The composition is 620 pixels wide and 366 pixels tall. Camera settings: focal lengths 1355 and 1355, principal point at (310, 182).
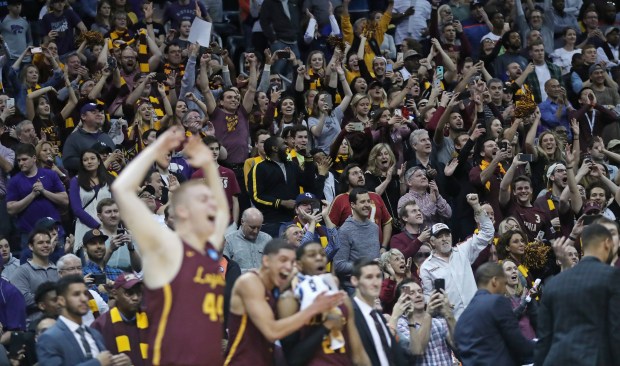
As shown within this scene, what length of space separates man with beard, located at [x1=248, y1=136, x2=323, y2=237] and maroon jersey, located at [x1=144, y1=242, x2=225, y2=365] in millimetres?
6711

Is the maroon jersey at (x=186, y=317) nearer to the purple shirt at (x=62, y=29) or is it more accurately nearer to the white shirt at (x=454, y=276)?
the white shirt at (x=454, y=276)

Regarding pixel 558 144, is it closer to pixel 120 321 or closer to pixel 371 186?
pixel 371 186

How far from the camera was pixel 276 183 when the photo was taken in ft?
48.8

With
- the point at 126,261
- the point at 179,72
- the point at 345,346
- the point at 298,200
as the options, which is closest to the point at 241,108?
the point at 179,72

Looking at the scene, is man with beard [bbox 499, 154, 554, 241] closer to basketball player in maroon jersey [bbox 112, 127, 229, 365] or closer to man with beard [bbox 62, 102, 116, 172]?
man with beard [bbox 62, 102, 116, 172]

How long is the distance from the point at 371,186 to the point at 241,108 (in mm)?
2271

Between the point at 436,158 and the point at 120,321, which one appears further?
the point at 436,158

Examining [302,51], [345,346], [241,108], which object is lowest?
[302,51]

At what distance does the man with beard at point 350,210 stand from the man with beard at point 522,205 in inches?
62.1

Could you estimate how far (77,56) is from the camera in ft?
57.9

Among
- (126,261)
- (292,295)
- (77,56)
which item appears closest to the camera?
(292,295)

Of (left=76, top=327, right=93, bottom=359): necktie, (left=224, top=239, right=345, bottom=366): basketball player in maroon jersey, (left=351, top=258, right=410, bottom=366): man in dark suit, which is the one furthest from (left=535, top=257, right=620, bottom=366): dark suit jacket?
(left=76, top=327, right=93, bottom=359): necktie

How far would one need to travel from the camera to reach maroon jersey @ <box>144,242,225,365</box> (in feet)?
25.2

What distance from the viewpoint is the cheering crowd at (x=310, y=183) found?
8555mm
